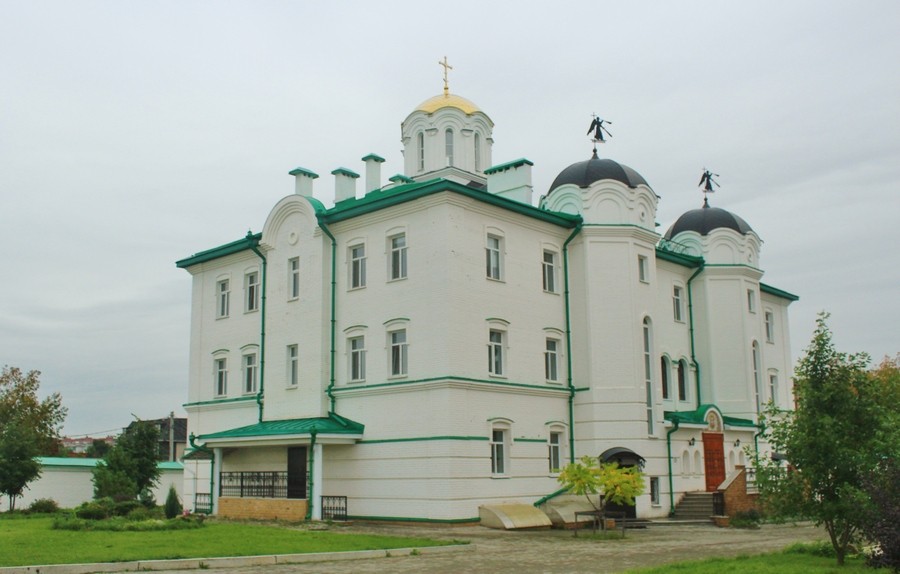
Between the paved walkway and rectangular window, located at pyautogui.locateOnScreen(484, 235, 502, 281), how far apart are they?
734cm

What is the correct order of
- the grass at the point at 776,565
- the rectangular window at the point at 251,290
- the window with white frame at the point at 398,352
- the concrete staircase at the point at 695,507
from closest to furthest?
the grass at the point at 776,565 < the window with white frame at the point at 398,352 < the concrete staircase at the point at 695,507 < the rectangular window at the point at 251,290

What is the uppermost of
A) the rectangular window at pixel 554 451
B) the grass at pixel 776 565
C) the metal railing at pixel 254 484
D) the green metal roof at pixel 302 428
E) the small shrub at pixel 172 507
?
the green metal roof at pixel 302 428

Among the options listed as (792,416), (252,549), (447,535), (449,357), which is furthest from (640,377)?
(252,549)

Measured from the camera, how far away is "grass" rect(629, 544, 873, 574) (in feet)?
44.4

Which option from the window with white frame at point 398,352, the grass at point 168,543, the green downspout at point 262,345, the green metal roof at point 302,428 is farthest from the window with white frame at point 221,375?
the grass at point 168,543

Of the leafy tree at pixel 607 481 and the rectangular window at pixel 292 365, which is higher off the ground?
the rectangular window at pixel 292 365

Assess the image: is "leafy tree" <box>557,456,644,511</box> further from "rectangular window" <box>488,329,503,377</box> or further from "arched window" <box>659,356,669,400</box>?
"arched window" <box>659,356,669,400</box>

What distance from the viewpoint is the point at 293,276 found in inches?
1155

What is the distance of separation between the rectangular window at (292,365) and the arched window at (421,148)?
8.69 metres

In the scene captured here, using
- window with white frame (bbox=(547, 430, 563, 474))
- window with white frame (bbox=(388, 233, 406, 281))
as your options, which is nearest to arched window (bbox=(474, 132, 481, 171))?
window with white frame (bbox=(388, 233, 406, 281))

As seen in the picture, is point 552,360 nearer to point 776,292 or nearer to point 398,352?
point 398,352

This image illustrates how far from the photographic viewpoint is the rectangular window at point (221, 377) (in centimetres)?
3228

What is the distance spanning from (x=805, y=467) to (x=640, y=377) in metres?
12.7

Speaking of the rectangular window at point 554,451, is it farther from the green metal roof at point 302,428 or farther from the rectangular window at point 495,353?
the green metal roof at point 302,428
